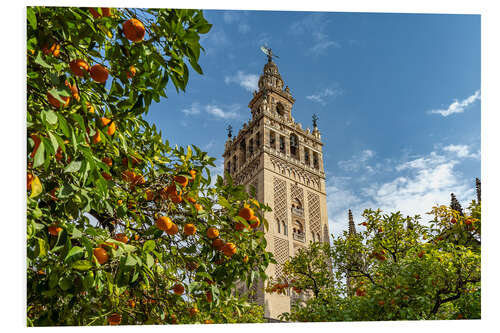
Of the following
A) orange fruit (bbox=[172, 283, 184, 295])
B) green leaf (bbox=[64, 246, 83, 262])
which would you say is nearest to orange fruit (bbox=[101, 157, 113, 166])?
green leaf (bbox=[64, 246, 83, 262])

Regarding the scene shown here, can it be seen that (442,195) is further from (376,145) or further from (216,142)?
(216,142)

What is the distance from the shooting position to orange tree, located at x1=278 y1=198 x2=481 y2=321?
3684 millimetres

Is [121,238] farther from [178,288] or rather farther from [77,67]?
[77,67]

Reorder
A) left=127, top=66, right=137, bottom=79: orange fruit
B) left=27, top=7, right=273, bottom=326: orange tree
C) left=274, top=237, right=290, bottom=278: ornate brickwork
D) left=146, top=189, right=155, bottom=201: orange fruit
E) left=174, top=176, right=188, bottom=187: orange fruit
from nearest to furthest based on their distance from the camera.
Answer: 1. left=27, top=7, right=273, bottom=326: orange tree
2. left=127, top=66, right=137, bottom=79: orange fruit
3. left=174, top=176, right=188, bottom=187: orange fruit
4. left=146, top=189, right=155, bottom=201: orange fruit
5. left=274, top=237, right=290, bottom=278: ornate brickwork

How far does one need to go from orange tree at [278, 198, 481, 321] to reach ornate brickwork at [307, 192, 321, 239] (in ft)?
19.1

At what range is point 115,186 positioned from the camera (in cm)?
221

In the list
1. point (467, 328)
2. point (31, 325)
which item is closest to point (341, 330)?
point (467, 328)

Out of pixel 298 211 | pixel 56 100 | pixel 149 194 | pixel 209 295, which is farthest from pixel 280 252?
pixel 56 100

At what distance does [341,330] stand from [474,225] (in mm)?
1981

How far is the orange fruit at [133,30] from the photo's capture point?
1808 millimetres

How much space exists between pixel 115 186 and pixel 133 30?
86 cm

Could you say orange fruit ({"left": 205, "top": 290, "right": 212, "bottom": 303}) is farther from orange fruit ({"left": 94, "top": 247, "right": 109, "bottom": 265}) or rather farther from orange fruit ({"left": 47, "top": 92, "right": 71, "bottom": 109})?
orange fruit ({"left": 47, "top": 92, "right": 71, "bottom": 109})

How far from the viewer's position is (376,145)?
437cm
